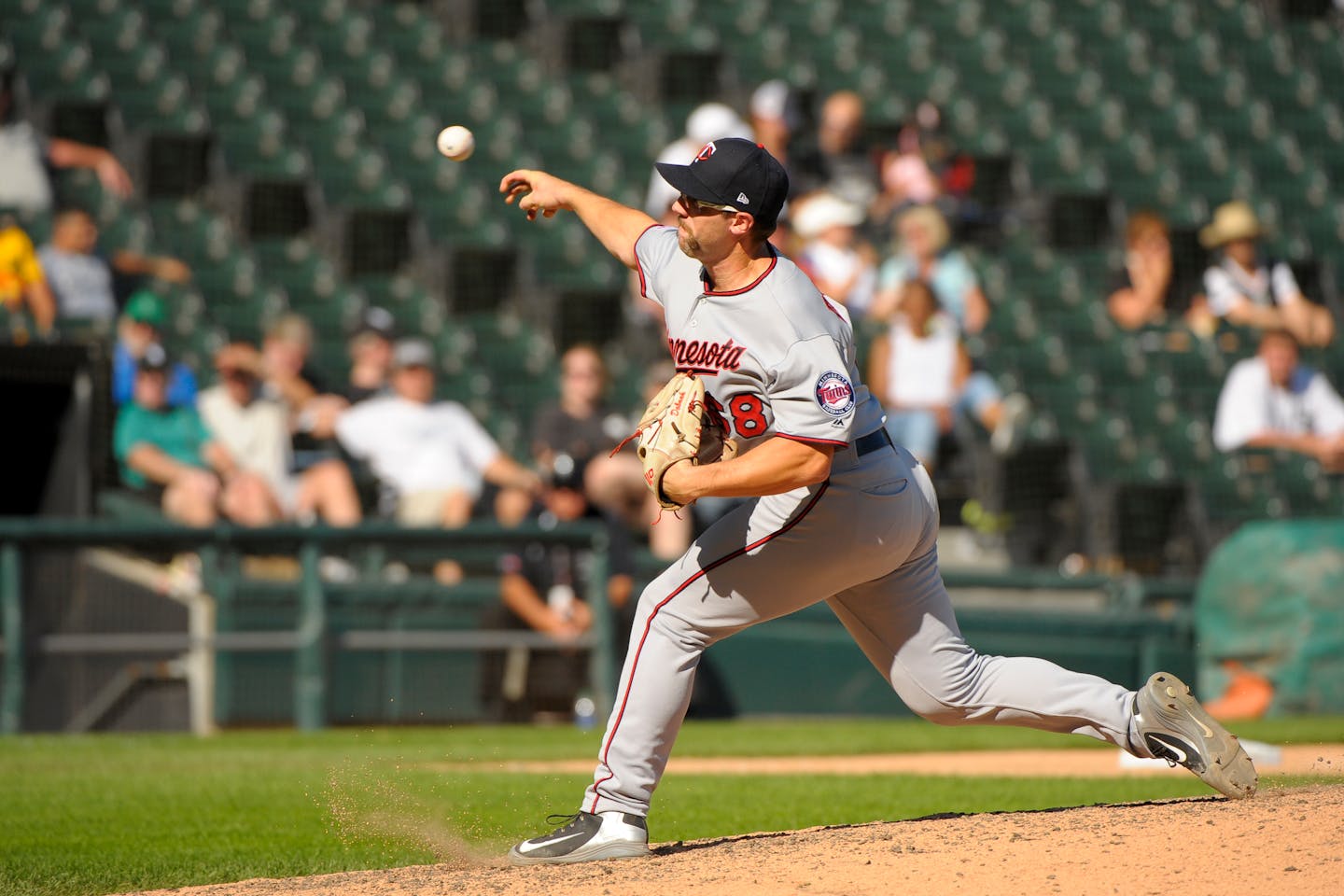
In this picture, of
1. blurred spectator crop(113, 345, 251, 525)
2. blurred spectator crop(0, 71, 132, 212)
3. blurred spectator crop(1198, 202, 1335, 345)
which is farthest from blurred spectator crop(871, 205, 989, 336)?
blurred spectator crop(0, 71, 132, 212)

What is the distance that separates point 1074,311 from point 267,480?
663 cm

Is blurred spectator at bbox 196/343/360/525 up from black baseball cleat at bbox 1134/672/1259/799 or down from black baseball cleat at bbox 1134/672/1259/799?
up

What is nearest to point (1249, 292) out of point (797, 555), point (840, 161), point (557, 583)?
point (840, 161)

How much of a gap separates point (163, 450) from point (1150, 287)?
746cm

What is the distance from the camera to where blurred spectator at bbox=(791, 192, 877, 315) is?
38.4ft

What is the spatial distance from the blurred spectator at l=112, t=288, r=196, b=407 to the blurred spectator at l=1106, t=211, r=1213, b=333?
7044 mm

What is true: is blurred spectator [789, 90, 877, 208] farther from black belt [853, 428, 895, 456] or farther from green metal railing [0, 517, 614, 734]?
black belt [853, 428, 895, 456]

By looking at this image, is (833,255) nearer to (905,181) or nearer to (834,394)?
(905,181)

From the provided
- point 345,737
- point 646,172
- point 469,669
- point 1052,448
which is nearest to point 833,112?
point 646,172

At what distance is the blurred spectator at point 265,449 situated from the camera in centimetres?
968

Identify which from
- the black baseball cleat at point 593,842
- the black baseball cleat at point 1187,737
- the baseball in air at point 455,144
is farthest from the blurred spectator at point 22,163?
the black baseball cleat at point 1187,737

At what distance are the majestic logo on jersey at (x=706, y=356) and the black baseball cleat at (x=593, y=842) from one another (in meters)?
1.07

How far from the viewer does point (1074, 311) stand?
1345cm

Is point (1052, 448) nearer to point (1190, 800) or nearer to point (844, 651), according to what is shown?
point (844, 651)
